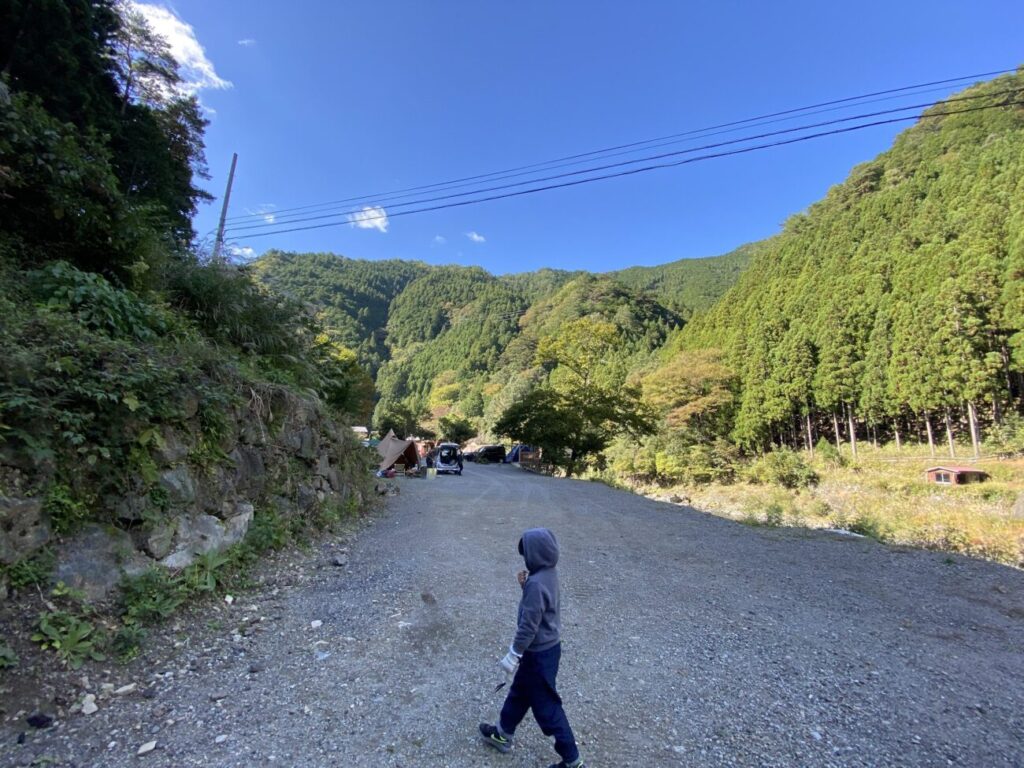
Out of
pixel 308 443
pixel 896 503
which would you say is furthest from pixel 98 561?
pixel 896 503

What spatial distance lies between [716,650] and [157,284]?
7.80 meters

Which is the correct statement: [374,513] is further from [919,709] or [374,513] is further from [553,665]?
[919,709]

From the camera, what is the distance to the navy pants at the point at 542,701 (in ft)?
7.43

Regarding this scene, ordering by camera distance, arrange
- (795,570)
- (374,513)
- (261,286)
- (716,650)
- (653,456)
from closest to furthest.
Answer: (716,650) < (795,570) < (261,286) < (374,513) < (653,456)

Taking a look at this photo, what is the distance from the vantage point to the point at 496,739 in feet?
8.00

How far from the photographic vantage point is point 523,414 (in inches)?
1251

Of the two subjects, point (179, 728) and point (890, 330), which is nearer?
point (179, 728)

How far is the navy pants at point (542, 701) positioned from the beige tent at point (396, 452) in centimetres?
1983

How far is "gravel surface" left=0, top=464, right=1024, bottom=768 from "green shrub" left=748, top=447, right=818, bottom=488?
23.9 meters

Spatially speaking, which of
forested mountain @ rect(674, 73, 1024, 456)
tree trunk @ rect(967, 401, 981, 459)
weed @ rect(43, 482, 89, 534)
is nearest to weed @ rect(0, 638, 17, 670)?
weed @ rect(43, 482, 89, 534)

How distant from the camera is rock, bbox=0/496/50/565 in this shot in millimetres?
2842

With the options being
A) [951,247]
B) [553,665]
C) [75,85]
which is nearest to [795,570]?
[553,665]

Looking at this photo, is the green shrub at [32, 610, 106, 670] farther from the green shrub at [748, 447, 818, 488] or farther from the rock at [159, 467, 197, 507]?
the green shrub at [748, 447, 818, 488]

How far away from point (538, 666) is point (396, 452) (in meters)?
22.2
